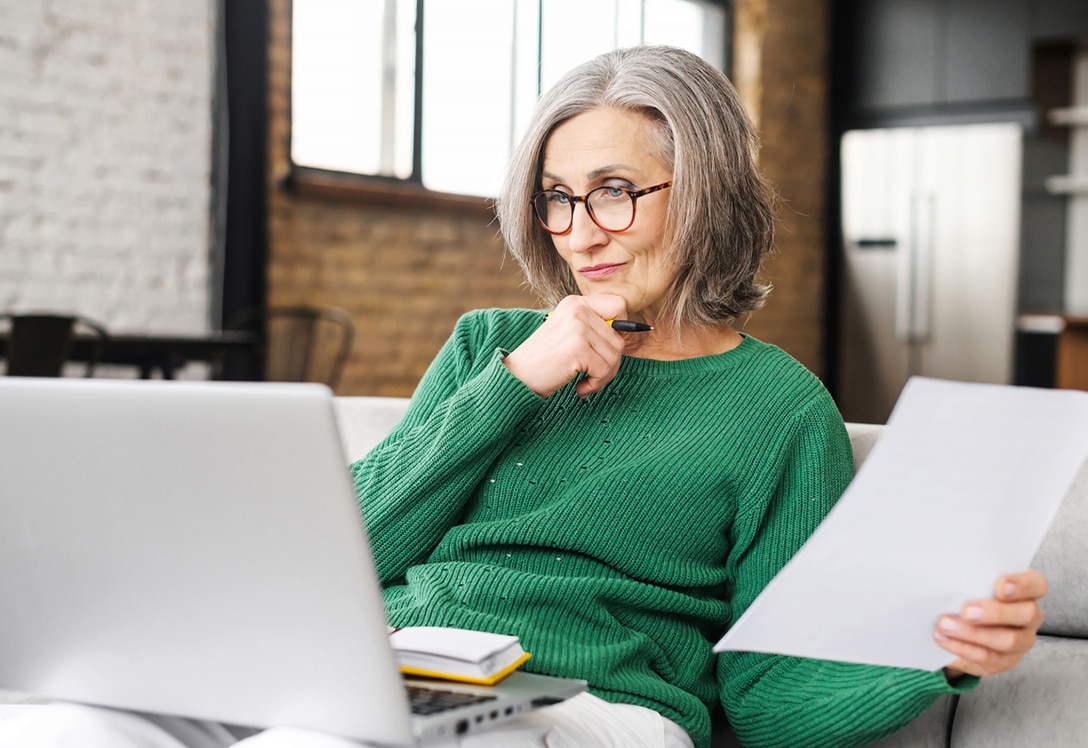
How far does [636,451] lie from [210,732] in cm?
52

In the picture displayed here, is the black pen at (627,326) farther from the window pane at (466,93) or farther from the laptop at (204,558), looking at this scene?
the window pane at (466,93)

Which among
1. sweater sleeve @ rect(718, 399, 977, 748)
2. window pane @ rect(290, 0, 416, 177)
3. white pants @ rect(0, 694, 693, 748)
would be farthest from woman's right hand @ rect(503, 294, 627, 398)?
window pane @ rect(290, 0, 416, 177)

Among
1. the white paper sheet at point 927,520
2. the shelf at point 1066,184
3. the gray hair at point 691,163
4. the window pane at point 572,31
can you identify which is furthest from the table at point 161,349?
the shelf at point 1066,184

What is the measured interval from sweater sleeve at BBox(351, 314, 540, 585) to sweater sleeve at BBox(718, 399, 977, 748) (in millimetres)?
281

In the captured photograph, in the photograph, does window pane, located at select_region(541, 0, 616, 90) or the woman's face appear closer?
the woman's face

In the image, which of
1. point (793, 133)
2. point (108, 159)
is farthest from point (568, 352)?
point (793, 133)

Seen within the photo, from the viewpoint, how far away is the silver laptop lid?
0.74 m

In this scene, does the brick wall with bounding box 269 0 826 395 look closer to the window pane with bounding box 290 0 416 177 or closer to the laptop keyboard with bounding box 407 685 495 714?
the window pane with bounding box 290 0 416 177

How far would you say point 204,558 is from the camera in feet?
2.58

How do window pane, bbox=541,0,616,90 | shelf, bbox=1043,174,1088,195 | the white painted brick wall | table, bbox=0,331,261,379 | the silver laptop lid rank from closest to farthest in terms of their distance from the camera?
the silver laptop lid
table, bbox=0,331,261,379
the white painted brick wall
window pane, bbox=541,0,616,90
shelf, bbox=1043,174,1088,195

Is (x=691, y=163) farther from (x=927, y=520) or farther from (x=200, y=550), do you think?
(x=200, y=550)

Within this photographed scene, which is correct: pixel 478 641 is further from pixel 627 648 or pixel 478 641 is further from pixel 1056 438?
pixel 1056 438

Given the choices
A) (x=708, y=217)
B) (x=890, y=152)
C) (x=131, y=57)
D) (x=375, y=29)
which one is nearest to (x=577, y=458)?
(x=708, y=217)

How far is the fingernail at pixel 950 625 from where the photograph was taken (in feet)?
3.03
